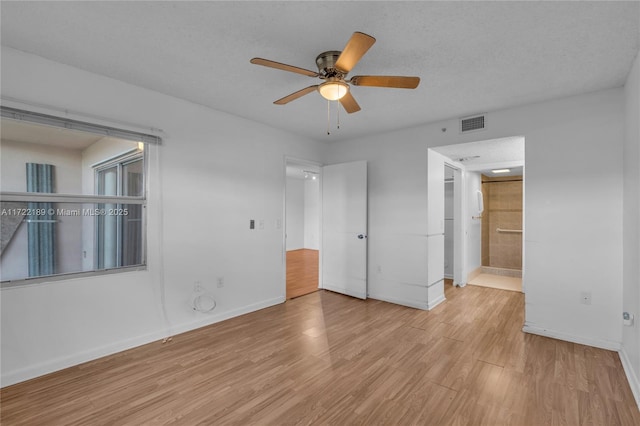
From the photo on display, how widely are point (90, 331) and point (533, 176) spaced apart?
468 centimetres

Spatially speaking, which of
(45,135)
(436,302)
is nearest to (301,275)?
(436,302)

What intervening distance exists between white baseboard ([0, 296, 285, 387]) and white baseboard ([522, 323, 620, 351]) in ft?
11.0

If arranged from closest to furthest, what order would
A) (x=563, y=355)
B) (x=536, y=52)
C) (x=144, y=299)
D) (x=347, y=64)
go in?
(x=347, y=64), (x=536, y=52), (x=563, y=355), (x=144, y=299)

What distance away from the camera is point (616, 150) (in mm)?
2848

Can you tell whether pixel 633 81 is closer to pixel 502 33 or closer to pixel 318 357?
pixel 502 33

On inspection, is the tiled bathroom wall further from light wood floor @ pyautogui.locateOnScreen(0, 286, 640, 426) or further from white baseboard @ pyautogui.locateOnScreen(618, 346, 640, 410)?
white baseboard @ pyautogui.locateOnScreen(618, 346, 640, 410)

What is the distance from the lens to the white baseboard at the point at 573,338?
284 cm

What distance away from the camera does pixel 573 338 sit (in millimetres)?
3023

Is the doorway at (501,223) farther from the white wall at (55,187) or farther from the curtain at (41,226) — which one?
the curtain at (41,226)

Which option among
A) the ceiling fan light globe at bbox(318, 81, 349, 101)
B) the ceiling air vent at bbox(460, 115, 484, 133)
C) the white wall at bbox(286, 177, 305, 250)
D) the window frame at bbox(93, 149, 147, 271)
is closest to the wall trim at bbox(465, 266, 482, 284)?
the ceiling air vent at bbox(460, 115, 484, 133)

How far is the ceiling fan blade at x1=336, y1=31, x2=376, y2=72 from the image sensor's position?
1.63 m

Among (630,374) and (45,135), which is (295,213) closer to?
(45,135)

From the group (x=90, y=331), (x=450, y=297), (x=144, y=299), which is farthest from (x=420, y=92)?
(x=90, y=331)

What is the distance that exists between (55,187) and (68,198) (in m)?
0.12
